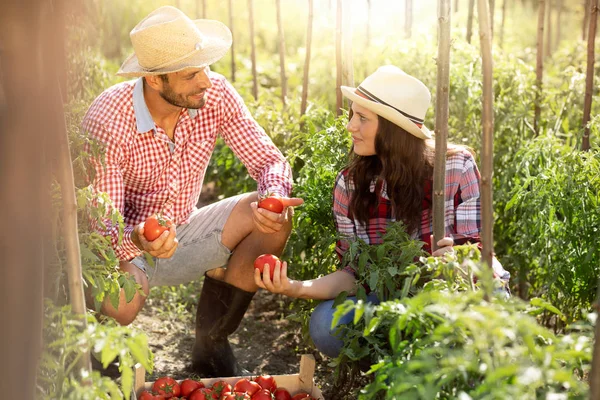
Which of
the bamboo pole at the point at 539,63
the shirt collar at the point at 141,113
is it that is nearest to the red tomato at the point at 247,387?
the shirt collar at the point at 141,113

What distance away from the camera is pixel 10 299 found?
1514 millimetres

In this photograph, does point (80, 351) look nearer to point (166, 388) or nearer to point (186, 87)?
point (166, 388)

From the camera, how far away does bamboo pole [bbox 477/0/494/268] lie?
1.76 meters

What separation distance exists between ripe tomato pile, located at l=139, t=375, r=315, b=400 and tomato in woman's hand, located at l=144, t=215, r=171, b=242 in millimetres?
450

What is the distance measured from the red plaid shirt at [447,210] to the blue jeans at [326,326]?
13 cm

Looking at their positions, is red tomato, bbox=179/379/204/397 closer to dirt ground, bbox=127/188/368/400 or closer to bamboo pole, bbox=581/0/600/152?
dirt ground, bbox=127/188/368/400

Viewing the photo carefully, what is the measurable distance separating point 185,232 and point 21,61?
154cm

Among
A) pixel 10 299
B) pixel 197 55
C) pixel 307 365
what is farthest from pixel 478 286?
pixel 197 55

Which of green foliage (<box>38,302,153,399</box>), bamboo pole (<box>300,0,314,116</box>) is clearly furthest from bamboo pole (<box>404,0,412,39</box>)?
green foliage (<box>38,302,153,399</box>)

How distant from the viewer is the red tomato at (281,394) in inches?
97.5

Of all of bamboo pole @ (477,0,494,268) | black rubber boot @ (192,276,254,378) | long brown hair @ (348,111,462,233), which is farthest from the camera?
black rubber boot @ (192,276,254,378)

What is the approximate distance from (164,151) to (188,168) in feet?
0.41

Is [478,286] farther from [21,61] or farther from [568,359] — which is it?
[21,61]

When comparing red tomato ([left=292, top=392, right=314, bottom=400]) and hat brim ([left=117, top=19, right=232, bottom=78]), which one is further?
hat brim ([left=117, top=19, right=232, bottom=78])
